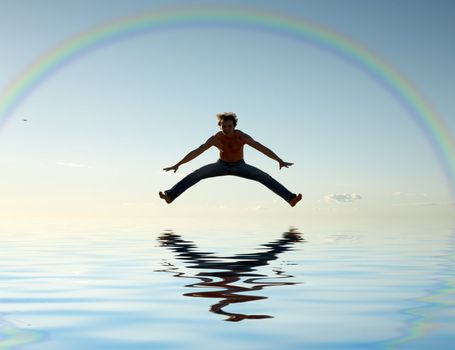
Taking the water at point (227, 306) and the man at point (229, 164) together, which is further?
the man at point (229, 164)

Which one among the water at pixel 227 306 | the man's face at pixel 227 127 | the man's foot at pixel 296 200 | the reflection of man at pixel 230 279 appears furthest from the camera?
the man's foot at pixel 296 200

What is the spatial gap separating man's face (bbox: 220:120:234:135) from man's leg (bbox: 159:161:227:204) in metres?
1.06

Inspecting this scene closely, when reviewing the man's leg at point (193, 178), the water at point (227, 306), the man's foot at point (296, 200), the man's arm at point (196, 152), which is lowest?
the water at point (227, 306)

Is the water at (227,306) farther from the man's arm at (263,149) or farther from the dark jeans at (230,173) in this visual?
the man's arm at (263,149)

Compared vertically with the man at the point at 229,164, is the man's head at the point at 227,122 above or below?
above

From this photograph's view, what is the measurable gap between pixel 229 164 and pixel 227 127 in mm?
1178

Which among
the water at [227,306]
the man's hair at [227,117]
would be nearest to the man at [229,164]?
the man's hair at [227,117]

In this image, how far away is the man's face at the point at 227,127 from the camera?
15.8 metres

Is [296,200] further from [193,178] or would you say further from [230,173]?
[193,178]

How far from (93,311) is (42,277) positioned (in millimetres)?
5210

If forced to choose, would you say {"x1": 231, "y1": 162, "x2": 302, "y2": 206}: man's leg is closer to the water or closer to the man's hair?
the man's hair

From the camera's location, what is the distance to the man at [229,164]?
16078 millimetres

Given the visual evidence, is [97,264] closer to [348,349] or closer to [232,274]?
[232,274]

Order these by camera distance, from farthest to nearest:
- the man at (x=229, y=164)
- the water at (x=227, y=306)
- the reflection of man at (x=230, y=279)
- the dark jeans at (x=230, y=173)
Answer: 1. the dark jeans at (x=230, y=173)
2. the man at (x=229, y=164)
3. the reflection of man at (x=230, y=279)
4. the water at (x=227, y=306)
